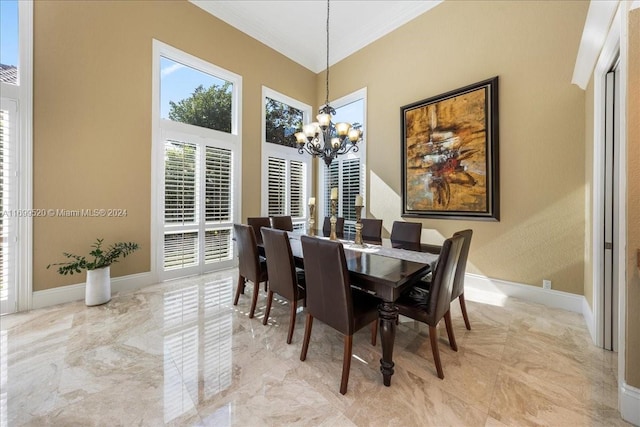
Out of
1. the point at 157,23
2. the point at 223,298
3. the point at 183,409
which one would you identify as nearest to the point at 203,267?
the point at 223,298

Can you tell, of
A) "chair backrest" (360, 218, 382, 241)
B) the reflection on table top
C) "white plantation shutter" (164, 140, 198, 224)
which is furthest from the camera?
"white plantation shutter" (164, 140, 198, 224)

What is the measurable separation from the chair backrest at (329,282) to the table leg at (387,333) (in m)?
0.20

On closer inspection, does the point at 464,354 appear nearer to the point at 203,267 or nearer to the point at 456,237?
the point at 456,237

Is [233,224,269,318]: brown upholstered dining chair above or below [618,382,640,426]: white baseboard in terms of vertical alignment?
above

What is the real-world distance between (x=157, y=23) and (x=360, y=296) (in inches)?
173

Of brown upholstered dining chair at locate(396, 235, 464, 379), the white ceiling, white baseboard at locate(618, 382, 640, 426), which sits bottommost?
white baseboard at locate(618, 382, 640, 426)

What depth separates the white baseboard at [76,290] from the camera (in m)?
2.68

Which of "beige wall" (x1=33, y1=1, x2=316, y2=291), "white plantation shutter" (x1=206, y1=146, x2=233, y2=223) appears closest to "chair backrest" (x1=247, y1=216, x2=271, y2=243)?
"white plantation shutter" (x1=206, y1=146, x2=233, y2=223)

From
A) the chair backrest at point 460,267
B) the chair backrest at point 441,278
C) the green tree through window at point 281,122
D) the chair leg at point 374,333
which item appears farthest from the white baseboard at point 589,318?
the green tree through window at point 281,122

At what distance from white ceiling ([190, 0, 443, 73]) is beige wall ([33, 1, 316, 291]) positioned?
0.63 m

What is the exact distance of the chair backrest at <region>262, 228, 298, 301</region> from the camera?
6.68ft

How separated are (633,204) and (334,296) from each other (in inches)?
68.0

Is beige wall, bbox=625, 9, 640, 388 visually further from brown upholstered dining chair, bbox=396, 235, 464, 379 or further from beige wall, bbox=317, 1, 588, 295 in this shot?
beige wall, bbox=317, 1, 588, 295

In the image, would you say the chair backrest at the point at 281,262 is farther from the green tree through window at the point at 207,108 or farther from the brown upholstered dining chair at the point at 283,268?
the green tree through window at the point at 207,108
